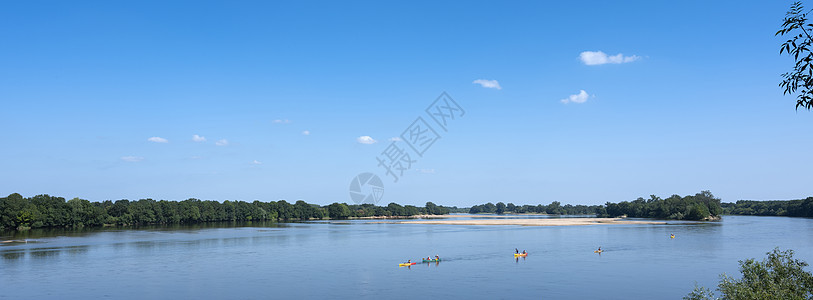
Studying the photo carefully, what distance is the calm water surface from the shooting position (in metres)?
40.7

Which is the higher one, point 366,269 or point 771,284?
point 771,284

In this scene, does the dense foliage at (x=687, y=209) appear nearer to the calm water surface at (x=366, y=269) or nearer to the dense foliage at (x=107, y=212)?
the calm water surface at (x=366, y=269)

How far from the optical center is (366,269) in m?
52.8

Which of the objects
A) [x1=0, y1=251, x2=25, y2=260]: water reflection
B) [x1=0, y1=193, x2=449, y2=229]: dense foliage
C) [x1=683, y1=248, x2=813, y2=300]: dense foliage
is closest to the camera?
[x1=683, y1=248, x2=813, y2=300]: dense foliage

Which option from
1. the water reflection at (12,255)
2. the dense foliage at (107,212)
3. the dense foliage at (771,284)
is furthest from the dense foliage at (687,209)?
the water reflection at (12,255)

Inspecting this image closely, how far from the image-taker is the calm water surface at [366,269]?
40656mm

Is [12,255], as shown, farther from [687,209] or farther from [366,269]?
[687,209]

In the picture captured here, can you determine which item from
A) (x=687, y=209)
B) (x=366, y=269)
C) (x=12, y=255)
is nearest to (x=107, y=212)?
(x=12, y=255)

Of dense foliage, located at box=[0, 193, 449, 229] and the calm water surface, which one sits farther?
dense foliage, located at box=[0, 193, 449, 229]

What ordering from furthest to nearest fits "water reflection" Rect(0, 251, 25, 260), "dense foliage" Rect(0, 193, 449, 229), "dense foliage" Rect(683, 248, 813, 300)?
"dense foliage" Rect(0, 193, 449, 229) → "water reflection" Rect(0, 251, 25, 260) → "dense foliage" Rect(683, 248, 813, 300)

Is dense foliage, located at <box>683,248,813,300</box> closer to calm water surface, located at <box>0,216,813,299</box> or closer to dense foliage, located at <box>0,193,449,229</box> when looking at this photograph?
calm water surface, located at <box>0,216,813,299</box>

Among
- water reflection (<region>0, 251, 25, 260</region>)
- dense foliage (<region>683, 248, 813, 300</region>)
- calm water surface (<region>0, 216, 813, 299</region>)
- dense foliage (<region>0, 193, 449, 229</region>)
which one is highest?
dense foliage (<region>0, 193, 449, 229</region>)

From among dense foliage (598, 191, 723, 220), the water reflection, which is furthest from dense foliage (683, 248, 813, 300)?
dense foliage (598, 191, 723, 220)

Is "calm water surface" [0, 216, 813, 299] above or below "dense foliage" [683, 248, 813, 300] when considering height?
below
